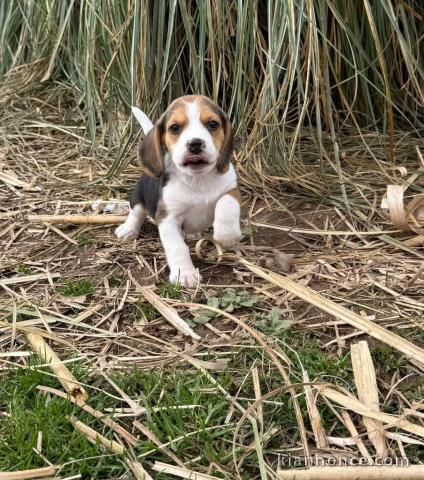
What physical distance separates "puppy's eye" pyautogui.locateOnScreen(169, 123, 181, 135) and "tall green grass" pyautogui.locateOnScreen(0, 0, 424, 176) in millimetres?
734

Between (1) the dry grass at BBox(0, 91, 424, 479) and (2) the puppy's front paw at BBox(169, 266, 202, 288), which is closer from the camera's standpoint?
(1) the dry grass at BBox(0, 91, 424, 479)

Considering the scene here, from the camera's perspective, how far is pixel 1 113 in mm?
5094

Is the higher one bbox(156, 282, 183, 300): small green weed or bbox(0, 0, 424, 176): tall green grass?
bbox(0, 0, 424, 176): tall green grass

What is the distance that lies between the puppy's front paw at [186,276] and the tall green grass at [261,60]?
1.02m

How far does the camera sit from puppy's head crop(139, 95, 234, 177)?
281 cm

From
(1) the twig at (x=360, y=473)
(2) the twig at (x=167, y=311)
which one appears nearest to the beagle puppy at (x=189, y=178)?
(2) the twig at (x=167, y=311)

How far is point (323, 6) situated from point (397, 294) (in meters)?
1.69

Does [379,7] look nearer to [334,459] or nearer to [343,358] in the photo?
[343,358]

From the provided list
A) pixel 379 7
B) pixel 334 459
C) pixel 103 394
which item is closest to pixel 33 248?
pixel 103 394

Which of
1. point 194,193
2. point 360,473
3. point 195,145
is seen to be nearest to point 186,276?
point 194,193

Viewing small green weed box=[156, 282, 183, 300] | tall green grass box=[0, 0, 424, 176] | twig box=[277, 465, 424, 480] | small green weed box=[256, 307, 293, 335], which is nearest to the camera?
twig box=[277, 465, 424, 480]

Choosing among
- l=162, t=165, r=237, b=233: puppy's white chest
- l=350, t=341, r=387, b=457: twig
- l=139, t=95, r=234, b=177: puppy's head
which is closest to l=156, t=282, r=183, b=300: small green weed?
l=162, t=165, r=237, b=233: puppy's white chest

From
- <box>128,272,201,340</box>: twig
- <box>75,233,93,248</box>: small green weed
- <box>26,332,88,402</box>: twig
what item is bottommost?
<box>75,233,93,248</box>: small green weed

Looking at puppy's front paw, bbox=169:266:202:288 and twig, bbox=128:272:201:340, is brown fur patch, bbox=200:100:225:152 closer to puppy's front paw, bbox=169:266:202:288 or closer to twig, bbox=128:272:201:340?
puppy's front paw, bbox=169:266:202:288
